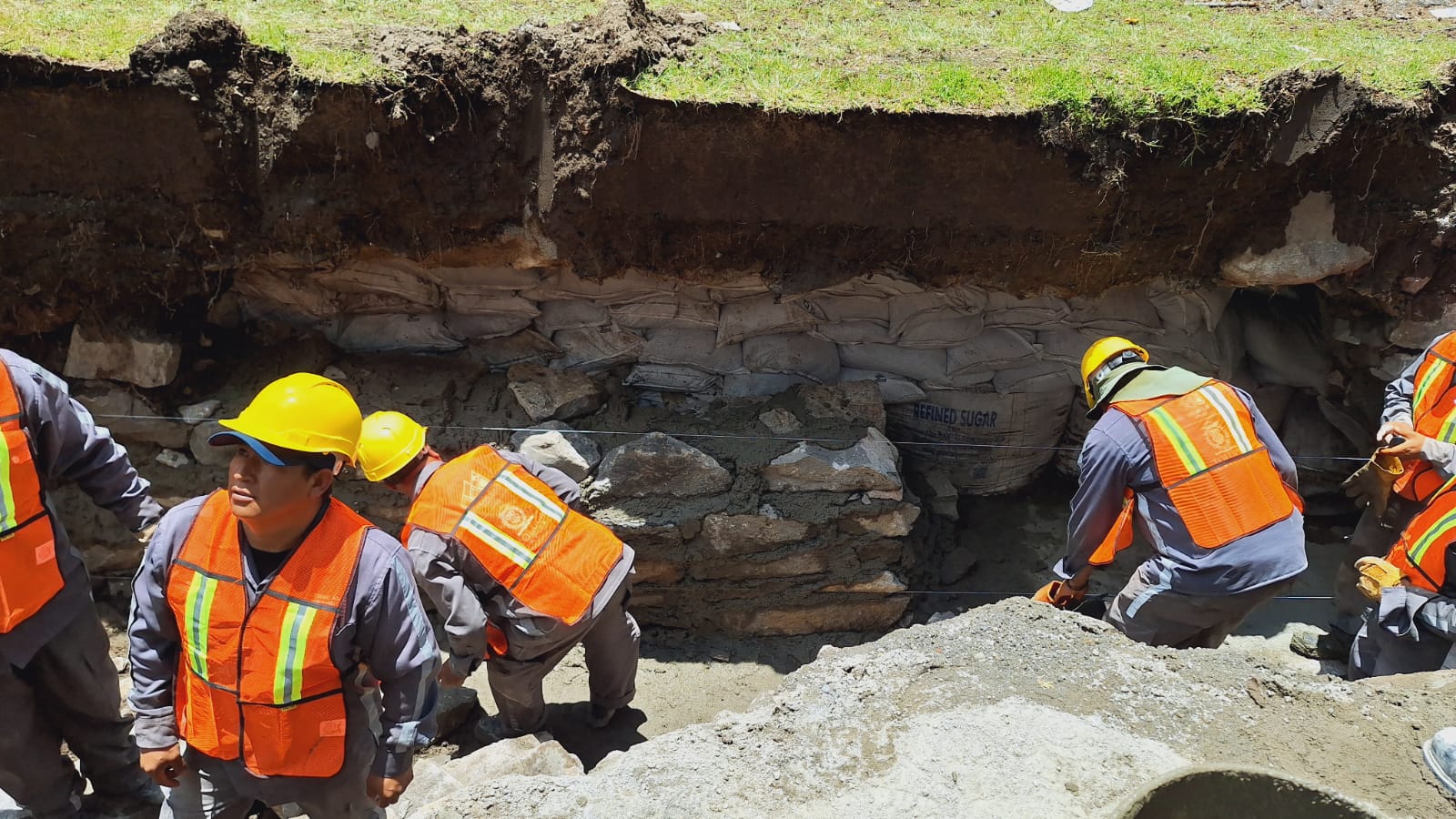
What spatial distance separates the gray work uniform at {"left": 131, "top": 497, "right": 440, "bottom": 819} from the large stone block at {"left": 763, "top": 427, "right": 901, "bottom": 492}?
2143 millimetres

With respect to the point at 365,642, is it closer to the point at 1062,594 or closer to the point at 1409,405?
the point at 1062,594

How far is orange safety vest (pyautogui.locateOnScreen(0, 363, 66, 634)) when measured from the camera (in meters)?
2.44

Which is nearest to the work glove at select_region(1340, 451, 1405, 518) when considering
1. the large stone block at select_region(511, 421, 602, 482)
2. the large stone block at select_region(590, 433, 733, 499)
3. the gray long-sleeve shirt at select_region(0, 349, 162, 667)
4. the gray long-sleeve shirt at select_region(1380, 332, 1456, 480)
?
the gray long-sleeve shirt at select_region(1380, 332, 1456, 480)

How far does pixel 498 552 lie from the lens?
311 cm

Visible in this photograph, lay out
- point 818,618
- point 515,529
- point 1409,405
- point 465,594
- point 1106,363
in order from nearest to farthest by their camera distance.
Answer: point 465,594 < point 515,529 < point 1106,363 < point 1409,405 < point 818,618

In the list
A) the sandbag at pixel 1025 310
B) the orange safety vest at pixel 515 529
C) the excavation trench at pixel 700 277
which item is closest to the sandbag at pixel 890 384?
the excavation trench at pixel 700 277

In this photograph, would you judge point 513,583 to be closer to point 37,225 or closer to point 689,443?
point 689,443

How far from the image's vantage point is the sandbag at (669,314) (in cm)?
430

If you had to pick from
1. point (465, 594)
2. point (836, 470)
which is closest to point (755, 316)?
point (836, 470)

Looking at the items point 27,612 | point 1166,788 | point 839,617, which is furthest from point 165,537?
point 839,617

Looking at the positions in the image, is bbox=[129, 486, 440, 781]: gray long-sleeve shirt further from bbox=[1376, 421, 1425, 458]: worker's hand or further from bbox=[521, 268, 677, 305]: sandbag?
bbox=[1376, 421, 1425, 458]: worker's hand

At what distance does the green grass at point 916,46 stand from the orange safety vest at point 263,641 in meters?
2.24

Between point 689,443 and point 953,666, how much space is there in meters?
2.01

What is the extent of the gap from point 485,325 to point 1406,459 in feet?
12.7
